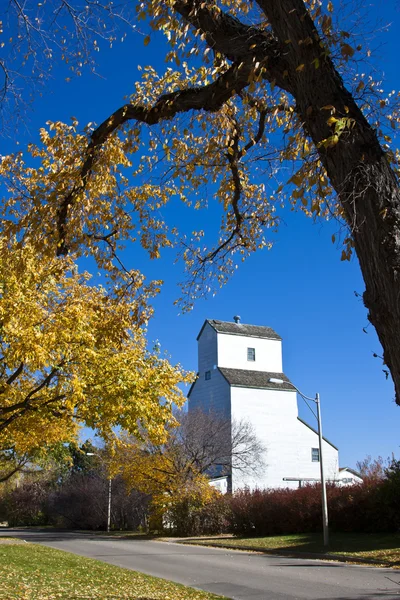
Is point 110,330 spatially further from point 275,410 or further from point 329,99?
point 275,410

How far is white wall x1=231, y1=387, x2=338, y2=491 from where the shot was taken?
45.8 m

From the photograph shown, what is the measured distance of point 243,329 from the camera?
167 ft

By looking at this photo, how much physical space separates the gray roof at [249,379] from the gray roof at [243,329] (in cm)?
327

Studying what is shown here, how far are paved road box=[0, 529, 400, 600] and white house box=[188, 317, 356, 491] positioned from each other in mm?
22925

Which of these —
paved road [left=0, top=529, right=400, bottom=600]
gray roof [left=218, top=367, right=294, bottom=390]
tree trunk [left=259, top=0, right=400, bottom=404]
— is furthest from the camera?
gray roof [left=218, top=367, right=294, bottom=390]

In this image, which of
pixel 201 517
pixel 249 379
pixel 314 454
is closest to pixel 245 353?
pixel 249 379

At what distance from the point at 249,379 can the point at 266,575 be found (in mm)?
31830

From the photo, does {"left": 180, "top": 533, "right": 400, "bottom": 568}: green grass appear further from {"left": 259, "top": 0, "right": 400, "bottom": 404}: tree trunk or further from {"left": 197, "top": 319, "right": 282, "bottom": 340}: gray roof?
{"left": 197, "top": 319, "right": 282, "bottom": 340}: gray roof

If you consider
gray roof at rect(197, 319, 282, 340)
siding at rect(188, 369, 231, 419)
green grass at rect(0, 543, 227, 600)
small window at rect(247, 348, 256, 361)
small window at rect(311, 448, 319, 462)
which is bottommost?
green grass at rect(0, 543, 227, 600)

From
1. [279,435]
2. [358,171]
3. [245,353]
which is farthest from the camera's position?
[245,353]

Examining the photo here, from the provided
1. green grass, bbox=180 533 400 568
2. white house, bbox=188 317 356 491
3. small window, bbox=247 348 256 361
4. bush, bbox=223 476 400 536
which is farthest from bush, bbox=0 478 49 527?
green grass, bbox=180 533 400 568

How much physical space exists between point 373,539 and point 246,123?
21621 millimetres

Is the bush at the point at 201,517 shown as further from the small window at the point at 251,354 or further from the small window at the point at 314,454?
the small window at the point at 251,354

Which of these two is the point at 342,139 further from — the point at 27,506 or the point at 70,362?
the point at 27,506
